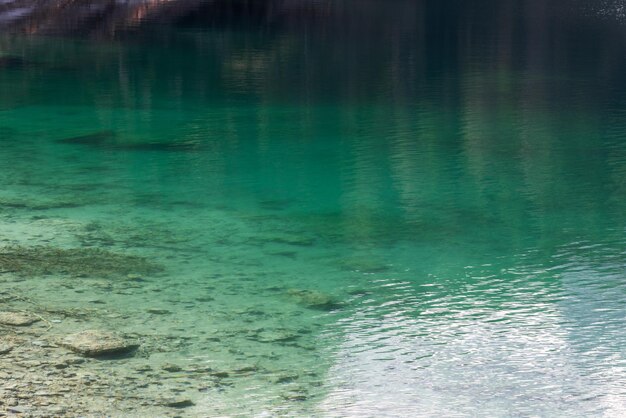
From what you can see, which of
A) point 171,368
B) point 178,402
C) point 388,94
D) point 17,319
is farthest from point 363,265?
point 388,94

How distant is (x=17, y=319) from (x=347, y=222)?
14.0 feet

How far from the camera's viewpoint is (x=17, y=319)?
7914mm

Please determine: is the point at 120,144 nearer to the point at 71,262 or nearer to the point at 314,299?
the point at 71,262

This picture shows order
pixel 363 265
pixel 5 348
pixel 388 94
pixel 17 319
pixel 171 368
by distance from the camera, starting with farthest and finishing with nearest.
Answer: pixel 388 94 → pixel 363 265 → pixel 17 319 → pixel 5 348 → pixel 171 368

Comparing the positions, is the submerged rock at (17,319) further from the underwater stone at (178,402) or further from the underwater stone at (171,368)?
the underwater stone at (178,402)

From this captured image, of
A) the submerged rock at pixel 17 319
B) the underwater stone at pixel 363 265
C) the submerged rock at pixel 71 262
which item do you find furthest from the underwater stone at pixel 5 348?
the underwater stone at pixel 363 265

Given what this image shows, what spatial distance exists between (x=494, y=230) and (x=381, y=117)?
742 centimetres

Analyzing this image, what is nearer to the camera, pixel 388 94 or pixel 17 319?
pixel 17 319

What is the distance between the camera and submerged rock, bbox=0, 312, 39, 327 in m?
7.82

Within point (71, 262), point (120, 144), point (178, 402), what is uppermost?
point (120, 144)

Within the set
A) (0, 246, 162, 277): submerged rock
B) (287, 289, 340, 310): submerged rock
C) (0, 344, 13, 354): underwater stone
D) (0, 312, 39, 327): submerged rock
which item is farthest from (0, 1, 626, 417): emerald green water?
(0, 344, 13, 354): underwater stone

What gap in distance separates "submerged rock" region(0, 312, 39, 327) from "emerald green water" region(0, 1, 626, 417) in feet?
0.91

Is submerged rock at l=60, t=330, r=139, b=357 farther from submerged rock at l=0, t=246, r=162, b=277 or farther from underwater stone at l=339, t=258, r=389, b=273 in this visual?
underwater stone at l=339, t=258, r=389, b=273

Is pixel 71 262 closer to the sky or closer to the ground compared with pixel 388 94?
closer to the ground
